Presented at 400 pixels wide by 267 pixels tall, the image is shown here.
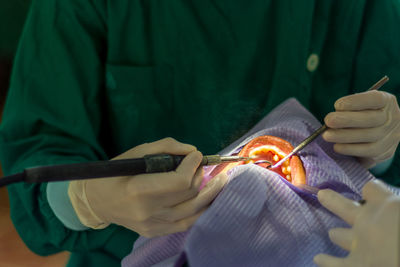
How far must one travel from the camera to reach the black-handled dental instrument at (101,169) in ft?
1.88

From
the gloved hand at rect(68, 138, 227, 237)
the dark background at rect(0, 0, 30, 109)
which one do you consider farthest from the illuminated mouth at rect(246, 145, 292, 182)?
the dark background at rect(0, 0, 30, 109)

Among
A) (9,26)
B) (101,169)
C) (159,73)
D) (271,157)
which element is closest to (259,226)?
Answer: (271,157)

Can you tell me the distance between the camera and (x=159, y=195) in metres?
0.81

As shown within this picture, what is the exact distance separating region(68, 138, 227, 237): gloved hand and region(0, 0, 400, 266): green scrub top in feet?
0.80

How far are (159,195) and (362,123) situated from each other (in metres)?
0.58

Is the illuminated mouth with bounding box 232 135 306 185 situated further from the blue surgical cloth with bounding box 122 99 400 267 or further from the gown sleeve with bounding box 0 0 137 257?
the gown sleeve with bounding box 0 0 137 257

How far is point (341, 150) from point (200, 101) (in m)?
0.46

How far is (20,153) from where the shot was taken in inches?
42.9

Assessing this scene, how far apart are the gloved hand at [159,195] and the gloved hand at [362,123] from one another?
358 millimetres

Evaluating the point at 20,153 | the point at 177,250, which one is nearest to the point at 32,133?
Answer: the point at 20,153

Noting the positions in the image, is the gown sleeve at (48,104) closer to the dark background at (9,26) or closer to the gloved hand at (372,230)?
the gloved hand at (372,230)

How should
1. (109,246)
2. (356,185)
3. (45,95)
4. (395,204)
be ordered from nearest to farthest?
(395,204)
(356,185)
(45,95)
(109,246)

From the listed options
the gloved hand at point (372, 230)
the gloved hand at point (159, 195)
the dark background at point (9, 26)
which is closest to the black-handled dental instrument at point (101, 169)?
the gloved hand at point (159, 195)

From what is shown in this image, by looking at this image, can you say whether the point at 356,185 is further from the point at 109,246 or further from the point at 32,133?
the point at 32,133
